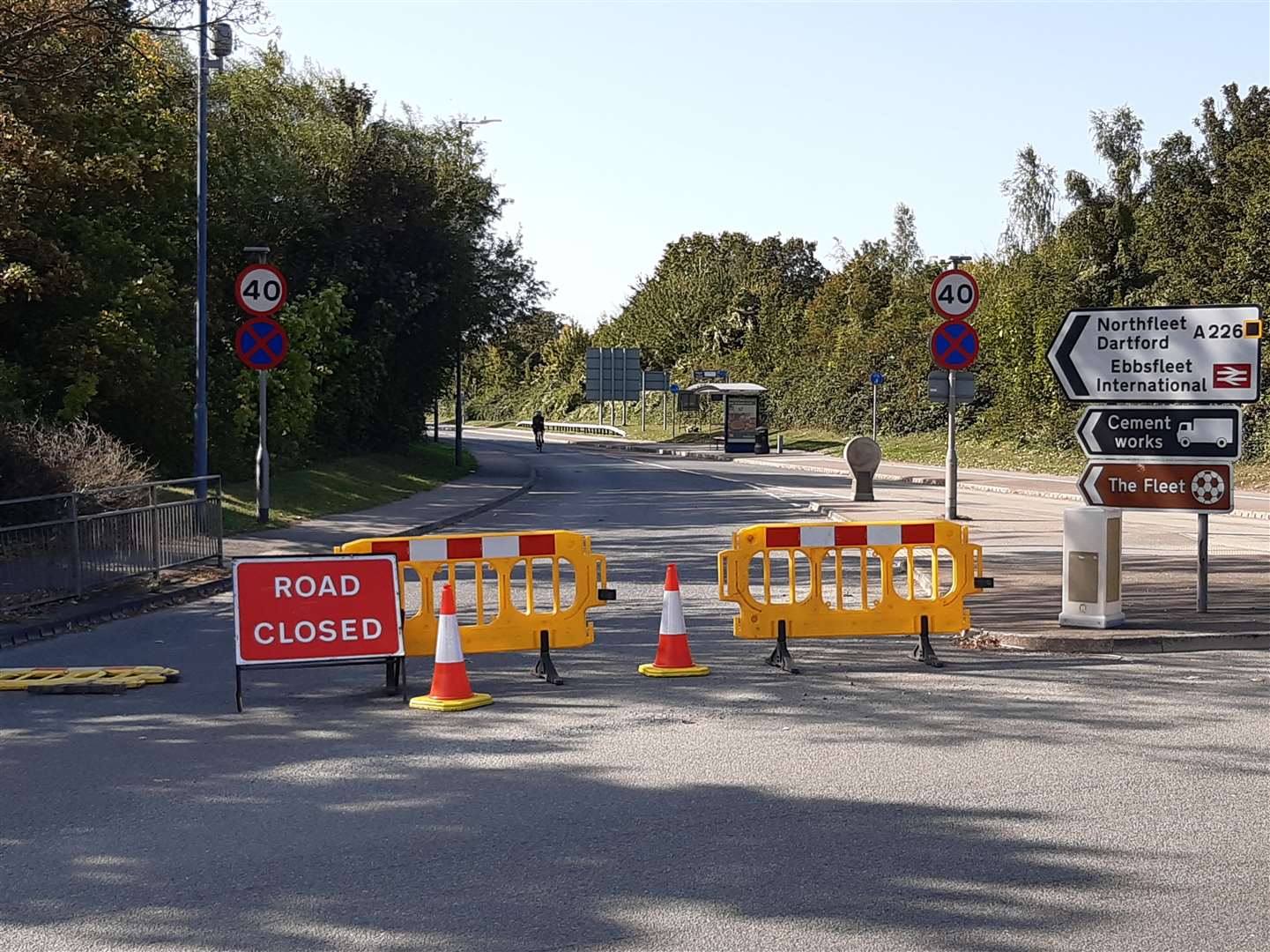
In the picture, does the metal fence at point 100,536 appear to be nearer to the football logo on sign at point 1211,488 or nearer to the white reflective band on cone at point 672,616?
the white reflective band on cone at point 672,616

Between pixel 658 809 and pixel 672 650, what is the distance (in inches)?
139

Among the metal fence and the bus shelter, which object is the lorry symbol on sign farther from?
the bus shelter

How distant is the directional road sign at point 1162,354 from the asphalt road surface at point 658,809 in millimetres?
2527

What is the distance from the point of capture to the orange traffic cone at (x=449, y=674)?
920cm

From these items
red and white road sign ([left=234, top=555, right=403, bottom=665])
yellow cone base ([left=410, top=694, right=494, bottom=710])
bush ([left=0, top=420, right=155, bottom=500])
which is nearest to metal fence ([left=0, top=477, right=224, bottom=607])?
bush ([left=0, top=420, right=155, bottom=500])

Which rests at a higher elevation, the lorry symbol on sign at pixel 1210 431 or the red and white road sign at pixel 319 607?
the lorry symbol on sign at pixel 1210 431

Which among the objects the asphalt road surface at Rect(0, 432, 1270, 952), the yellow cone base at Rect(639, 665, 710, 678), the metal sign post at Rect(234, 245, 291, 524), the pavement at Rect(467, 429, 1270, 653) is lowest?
the asphalt road surface at Rect(0, 432, 1270, 952)

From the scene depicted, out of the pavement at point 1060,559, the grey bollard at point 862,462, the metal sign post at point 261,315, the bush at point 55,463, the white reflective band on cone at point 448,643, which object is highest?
the metal sign post at point 261,315

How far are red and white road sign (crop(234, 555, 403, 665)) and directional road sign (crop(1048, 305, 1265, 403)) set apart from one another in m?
6.21

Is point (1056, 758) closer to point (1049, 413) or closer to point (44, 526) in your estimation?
point (44, 526)

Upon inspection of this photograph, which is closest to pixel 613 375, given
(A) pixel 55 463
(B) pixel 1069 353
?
(A) pixel 55 463

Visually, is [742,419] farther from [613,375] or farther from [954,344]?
[954,344]

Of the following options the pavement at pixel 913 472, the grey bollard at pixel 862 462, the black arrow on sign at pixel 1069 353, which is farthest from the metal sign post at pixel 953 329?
the pavement at pixel 913 472

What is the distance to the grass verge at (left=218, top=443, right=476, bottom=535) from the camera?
23.8 m
